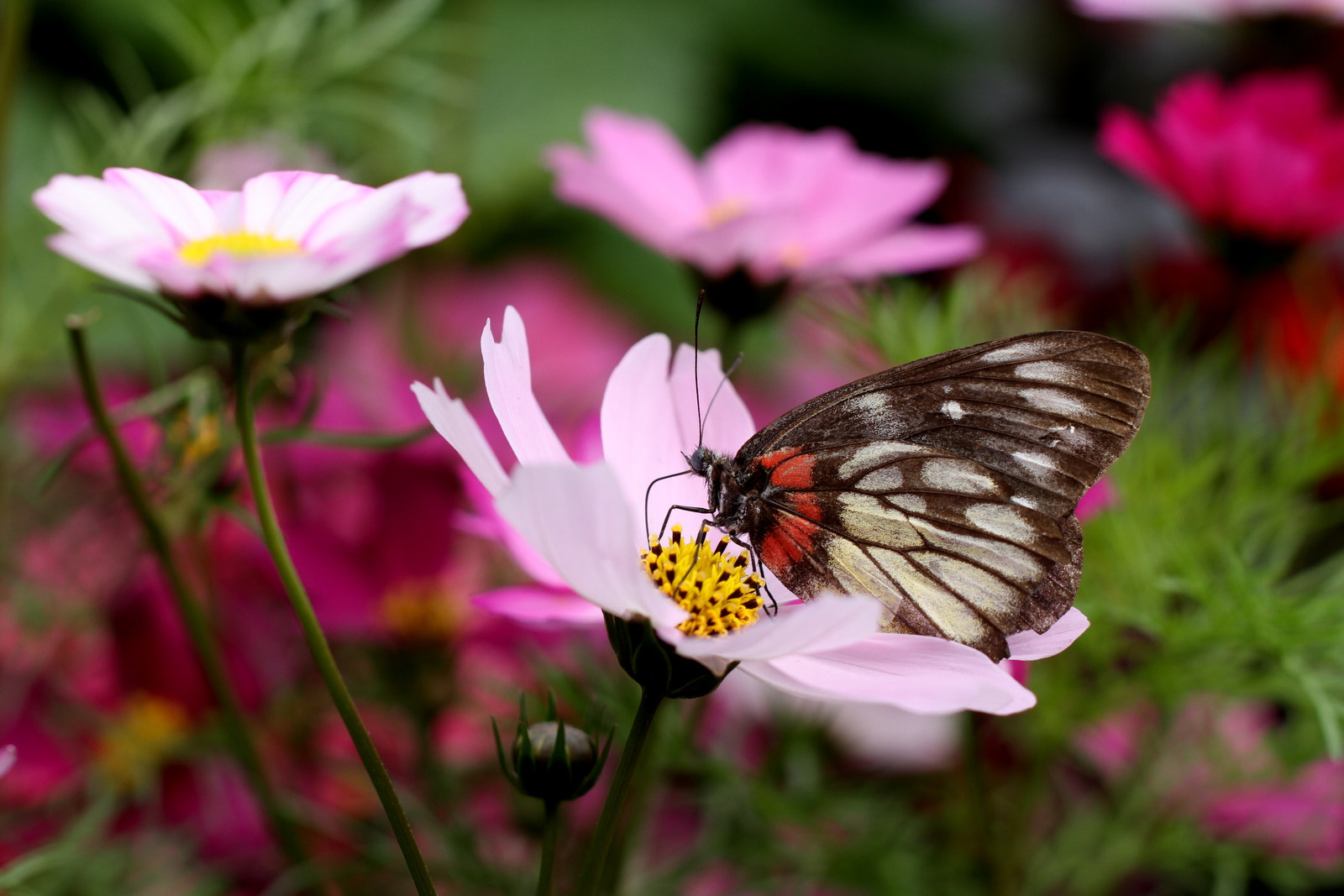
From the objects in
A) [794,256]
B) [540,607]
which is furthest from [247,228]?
[794,256]

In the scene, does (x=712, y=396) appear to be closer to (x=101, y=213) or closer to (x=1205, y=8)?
(x=101, y=213)

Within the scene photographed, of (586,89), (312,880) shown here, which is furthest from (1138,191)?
(312,880)

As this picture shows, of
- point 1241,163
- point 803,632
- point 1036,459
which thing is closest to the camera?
point 803,632

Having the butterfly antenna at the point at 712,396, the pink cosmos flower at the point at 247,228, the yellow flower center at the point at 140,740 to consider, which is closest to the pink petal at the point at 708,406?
the butterfly antenna at the point at 712,396

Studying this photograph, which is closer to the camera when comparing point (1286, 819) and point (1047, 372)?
point (1047, 372)

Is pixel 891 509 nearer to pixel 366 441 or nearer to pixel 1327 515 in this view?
pixel 366 441
